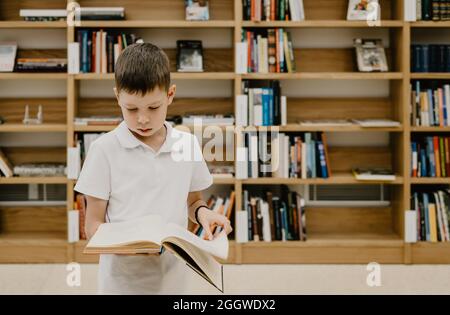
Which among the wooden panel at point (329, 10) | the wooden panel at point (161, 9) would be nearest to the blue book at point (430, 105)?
the wooden panel at point (329, 10)

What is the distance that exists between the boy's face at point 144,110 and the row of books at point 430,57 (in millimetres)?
2538

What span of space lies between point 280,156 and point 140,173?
2141mm

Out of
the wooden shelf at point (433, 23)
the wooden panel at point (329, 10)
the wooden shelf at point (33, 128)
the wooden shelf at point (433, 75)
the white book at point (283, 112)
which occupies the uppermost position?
→ the wooden panel at point (329, 10)

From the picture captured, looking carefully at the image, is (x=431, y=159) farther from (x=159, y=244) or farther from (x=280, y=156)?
(x=159, y=244)

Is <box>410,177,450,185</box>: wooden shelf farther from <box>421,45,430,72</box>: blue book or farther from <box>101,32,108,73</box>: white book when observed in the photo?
<box>101,32,108,73</box>: white book

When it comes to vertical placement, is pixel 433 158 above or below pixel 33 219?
above

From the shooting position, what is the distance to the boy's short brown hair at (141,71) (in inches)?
44.4

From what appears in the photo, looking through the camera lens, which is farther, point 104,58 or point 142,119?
point 104,58

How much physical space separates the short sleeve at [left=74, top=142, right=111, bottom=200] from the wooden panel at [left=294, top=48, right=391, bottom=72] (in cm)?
249

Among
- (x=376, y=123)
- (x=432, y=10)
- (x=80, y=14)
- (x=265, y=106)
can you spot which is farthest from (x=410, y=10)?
A: (x=80, y=14)

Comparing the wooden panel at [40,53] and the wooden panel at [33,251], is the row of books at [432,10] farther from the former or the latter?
the wooden panel at [33,251]

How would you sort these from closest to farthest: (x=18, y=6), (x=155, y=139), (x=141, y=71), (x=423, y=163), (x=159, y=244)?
1. (x=159, y=244)
2. (x=141, y=71)
3. (x=155, y=139)
4. (x=423, y=163)
5. (x=18, y=6)

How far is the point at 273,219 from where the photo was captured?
3.35 m
